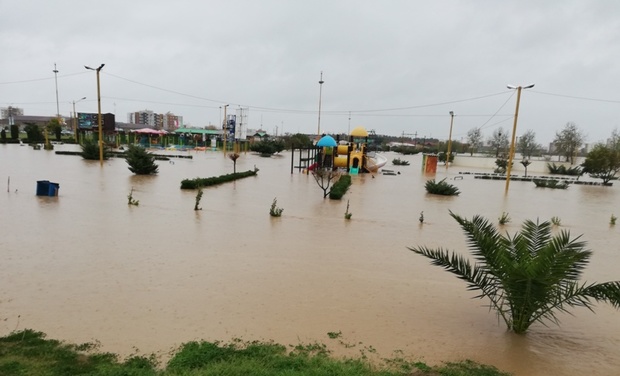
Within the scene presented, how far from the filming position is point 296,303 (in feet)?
19.5

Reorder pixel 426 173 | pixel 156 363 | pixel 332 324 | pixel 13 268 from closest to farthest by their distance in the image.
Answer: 1. pixel 156 363
2. pixel 332 324
3. pixel 13 268
4. pixel 426 173

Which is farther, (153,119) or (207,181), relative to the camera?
(153,119)

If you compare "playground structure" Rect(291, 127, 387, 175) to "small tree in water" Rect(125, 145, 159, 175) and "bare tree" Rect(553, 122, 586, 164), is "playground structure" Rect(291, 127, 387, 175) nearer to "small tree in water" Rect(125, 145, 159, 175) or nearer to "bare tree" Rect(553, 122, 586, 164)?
"small tree in water" Rect(125, 145, 159, 175)

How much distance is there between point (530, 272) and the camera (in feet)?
15.3

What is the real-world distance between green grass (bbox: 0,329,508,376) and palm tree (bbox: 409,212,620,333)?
114cm

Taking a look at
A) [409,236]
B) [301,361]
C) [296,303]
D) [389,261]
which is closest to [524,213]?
[409,236]

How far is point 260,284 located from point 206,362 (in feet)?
A: 8.54

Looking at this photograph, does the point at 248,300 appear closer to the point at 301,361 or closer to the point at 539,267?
the point at 301,361

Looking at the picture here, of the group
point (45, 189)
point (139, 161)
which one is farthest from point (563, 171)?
point (45, 189)

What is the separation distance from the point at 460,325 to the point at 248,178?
62.7 ft

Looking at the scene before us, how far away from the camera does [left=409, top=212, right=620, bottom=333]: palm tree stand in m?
4.68

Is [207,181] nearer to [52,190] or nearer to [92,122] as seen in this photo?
[52,190]

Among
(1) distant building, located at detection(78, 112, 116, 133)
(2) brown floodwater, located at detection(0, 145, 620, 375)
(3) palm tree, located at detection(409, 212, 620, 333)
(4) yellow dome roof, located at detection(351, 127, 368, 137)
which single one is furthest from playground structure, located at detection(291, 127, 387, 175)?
(1) distant building, located at detection(78, 112, 116, 133)

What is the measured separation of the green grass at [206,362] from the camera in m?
3.78
